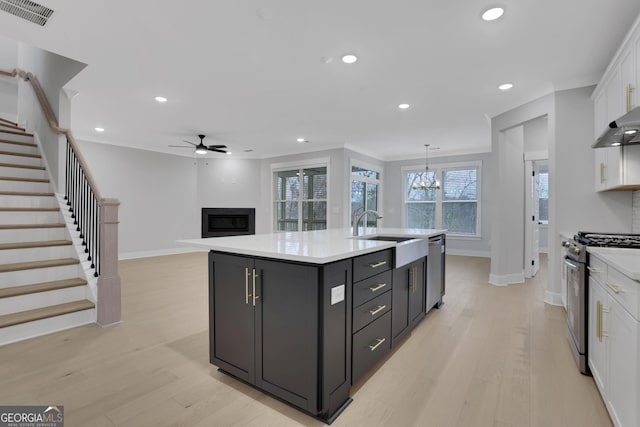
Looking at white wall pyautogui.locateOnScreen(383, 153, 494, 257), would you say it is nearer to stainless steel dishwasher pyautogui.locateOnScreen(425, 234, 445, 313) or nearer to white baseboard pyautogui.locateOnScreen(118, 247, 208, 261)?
stainless steel dishwasher pyautogui.locateOnScreen(425, 234, 445, 313)

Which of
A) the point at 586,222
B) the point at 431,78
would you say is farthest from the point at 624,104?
the point at 431,78

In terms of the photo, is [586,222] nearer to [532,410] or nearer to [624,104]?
[624,104]

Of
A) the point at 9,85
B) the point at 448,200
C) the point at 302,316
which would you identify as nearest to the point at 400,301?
the point at 302,316

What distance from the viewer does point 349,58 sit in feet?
9.52

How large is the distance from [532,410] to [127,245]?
753 centimetres

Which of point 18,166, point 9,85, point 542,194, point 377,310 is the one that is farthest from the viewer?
point 542,194

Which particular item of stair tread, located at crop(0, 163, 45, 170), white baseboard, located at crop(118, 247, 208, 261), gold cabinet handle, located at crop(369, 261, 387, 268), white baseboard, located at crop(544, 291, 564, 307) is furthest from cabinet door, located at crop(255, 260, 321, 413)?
white baseboard, located at crop(118, 247, 208, 261)

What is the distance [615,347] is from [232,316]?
212 cm

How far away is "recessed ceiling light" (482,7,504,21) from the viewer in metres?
2.15

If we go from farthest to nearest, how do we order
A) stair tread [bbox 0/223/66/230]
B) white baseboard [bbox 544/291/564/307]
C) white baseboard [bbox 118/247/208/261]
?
white baseboard [bbox 118/247/208/261]
white baseboard [bbox 544/291/564/307]
stair tread [bbox 0/223/66/230]

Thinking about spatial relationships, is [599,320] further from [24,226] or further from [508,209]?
[24,226]

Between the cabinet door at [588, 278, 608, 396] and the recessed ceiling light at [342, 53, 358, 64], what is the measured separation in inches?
104

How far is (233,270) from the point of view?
6.20ft

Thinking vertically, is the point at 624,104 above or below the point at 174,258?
above
